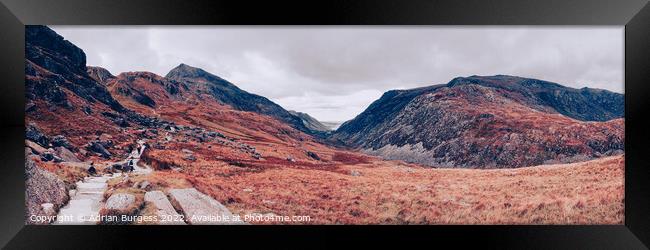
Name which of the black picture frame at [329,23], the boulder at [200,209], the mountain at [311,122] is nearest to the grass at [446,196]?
the boulder at [200,209]

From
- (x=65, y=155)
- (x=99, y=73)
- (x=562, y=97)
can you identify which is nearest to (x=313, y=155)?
(x=99, y=73)

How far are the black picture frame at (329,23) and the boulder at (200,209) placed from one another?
0.43 m

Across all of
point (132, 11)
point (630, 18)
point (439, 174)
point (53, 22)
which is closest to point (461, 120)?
point (439, 174)

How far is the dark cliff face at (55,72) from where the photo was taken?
9750mm

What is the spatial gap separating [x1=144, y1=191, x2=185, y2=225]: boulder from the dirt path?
2.66ft

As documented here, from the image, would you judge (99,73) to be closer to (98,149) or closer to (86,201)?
(98,149)

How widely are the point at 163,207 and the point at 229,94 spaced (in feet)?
16.2

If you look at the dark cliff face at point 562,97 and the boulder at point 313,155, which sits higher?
the dark cliff face at point 562,97

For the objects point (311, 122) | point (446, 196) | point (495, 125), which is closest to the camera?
point (446, 196)

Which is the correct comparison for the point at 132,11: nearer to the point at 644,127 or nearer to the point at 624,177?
the point at 644,127

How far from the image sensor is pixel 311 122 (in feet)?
40.5

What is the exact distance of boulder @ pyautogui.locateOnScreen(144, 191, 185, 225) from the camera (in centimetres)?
969

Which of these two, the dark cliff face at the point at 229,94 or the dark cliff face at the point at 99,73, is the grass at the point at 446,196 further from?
the dark cliff face at the point at 99,73

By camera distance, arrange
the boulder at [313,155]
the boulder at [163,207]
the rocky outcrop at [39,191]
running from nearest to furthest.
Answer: the rocky outcrop at [39,191] < the boulder at [163,207] < the boulder at [313,155]
